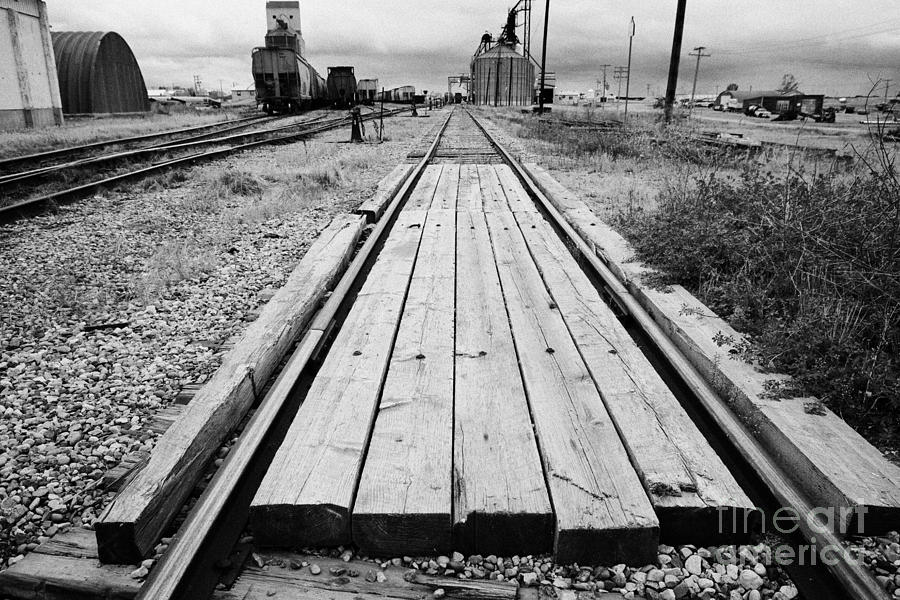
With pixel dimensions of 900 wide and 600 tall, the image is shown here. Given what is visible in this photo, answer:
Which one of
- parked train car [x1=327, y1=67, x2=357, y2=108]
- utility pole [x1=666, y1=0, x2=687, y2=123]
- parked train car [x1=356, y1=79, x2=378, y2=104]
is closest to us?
utility pole [x1=666, y1=0, x2=687, y2=123]

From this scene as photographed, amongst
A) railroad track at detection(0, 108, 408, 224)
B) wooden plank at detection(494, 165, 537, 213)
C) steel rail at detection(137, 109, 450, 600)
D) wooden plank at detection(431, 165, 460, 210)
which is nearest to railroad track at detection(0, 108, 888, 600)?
steel rail at detection(137, 109, 450, 600)

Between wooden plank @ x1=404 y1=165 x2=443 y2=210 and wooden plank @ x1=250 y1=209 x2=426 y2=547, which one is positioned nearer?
wooden plank @ x1=250 y1=209 x2=426 y2=547

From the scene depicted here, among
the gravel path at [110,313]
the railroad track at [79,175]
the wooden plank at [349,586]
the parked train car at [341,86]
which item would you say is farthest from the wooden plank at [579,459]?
the parked train car at [341,86]

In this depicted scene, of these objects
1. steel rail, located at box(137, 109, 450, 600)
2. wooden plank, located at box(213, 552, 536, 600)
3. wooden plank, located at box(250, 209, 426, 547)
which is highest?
wooden plank, located at box(250, 209, 426, 547)

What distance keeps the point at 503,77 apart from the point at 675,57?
73820 mm

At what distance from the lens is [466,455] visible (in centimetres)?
216

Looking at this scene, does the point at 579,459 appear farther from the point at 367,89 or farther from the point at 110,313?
the point at 367,89

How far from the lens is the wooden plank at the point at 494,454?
188 centimetres

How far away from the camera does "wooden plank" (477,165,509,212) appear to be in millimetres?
7020

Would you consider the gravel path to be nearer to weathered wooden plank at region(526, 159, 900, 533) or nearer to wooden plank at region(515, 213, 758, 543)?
wooden plank at region(515, 213, 758, 543)

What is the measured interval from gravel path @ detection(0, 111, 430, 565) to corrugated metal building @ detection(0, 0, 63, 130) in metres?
18.7

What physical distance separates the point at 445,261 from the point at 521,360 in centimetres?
185

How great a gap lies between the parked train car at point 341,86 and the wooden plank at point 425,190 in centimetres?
4466

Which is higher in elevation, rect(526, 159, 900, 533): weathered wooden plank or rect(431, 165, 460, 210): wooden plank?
rect(431, 165, 460, 210): wooden plank
